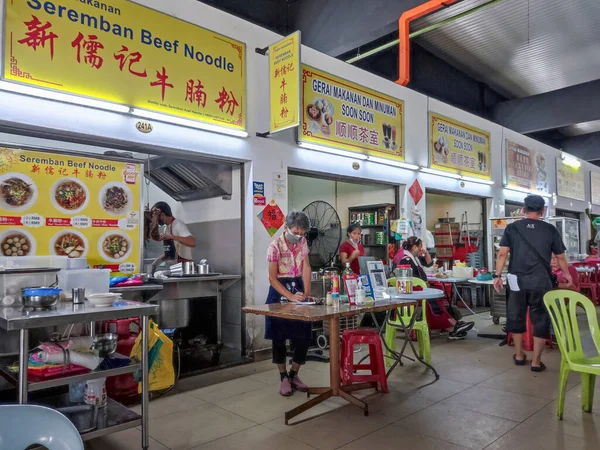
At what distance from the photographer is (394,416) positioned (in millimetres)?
3340

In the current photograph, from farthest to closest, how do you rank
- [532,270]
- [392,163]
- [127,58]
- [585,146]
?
[585,146] → [392,163] → [532,270] → [127,58]

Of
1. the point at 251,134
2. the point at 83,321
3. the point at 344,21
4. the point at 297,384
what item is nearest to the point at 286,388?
the point at 297,384

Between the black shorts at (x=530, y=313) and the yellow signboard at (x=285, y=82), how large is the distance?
9.45ft

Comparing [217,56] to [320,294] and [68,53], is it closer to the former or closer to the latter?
[68,53]

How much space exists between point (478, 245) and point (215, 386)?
7.17 m

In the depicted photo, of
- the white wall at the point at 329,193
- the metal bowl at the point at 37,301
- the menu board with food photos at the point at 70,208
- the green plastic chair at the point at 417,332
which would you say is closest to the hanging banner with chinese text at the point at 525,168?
the white wall at the point at 329,193

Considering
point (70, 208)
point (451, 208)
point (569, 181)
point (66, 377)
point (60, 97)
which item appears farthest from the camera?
point (569, 181)

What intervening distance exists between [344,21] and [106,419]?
19.7ft

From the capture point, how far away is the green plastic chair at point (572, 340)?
10.1 feet

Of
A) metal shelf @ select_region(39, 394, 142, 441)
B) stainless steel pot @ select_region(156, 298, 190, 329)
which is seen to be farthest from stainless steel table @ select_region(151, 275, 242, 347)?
metal shelf @ select_region(39, 394, 142, 441)

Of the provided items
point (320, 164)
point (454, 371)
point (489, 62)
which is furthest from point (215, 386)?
point (489, 62)

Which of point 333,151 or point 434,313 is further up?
point 333,151

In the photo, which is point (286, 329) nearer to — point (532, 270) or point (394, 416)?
point (394, 416)

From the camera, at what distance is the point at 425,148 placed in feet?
25.6
